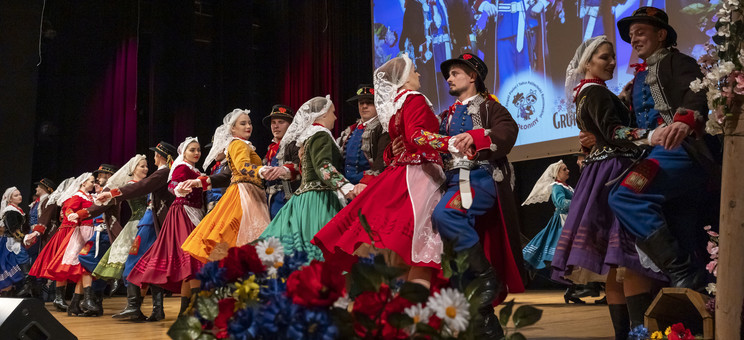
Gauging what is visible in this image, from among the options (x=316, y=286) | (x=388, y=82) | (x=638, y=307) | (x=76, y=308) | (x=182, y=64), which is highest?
(x=182, y=64)

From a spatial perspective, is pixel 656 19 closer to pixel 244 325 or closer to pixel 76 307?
pixel 244 325

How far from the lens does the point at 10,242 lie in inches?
348

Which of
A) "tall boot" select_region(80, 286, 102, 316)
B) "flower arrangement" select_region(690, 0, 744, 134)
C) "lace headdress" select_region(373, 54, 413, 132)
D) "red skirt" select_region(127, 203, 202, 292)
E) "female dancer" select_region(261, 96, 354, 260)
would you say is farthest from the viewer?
"tall boot" select_region(80, 286, 102, 316)

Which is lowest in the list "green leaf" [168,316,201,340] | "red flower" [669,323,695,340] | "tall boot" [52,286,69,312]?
"tall boot" [52,286,69,312]

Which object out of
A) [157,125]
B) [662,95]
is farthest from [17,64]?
[662,95]

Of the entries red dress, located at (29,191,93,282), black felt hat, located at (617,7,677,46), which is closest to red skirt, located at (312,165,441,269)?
black felt hat, located at (617,7,677,46)

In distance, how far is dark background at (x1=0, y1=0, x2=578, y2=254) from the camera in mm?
9672

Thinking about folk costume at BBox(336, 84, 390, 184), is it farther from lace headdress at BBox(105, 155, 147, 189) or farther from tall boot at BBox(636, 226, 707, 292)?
lace headdress at BBox(105, 155, 147, 189)

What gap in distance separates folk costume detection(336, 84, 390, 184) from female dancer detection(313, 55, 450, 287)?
0.91 metres

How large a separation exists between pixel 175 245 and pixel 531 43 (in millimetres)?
3687

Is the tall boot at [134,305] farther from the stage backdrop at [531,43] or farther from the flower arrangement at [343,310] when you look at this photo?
the flower arrangement at [343,310]

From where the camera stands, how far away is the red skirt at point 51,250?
22.6 ft

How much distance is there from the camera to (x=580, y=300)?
608 cm

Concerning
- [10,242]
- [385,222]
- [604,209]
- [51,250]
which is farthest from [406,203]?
[10,242]
